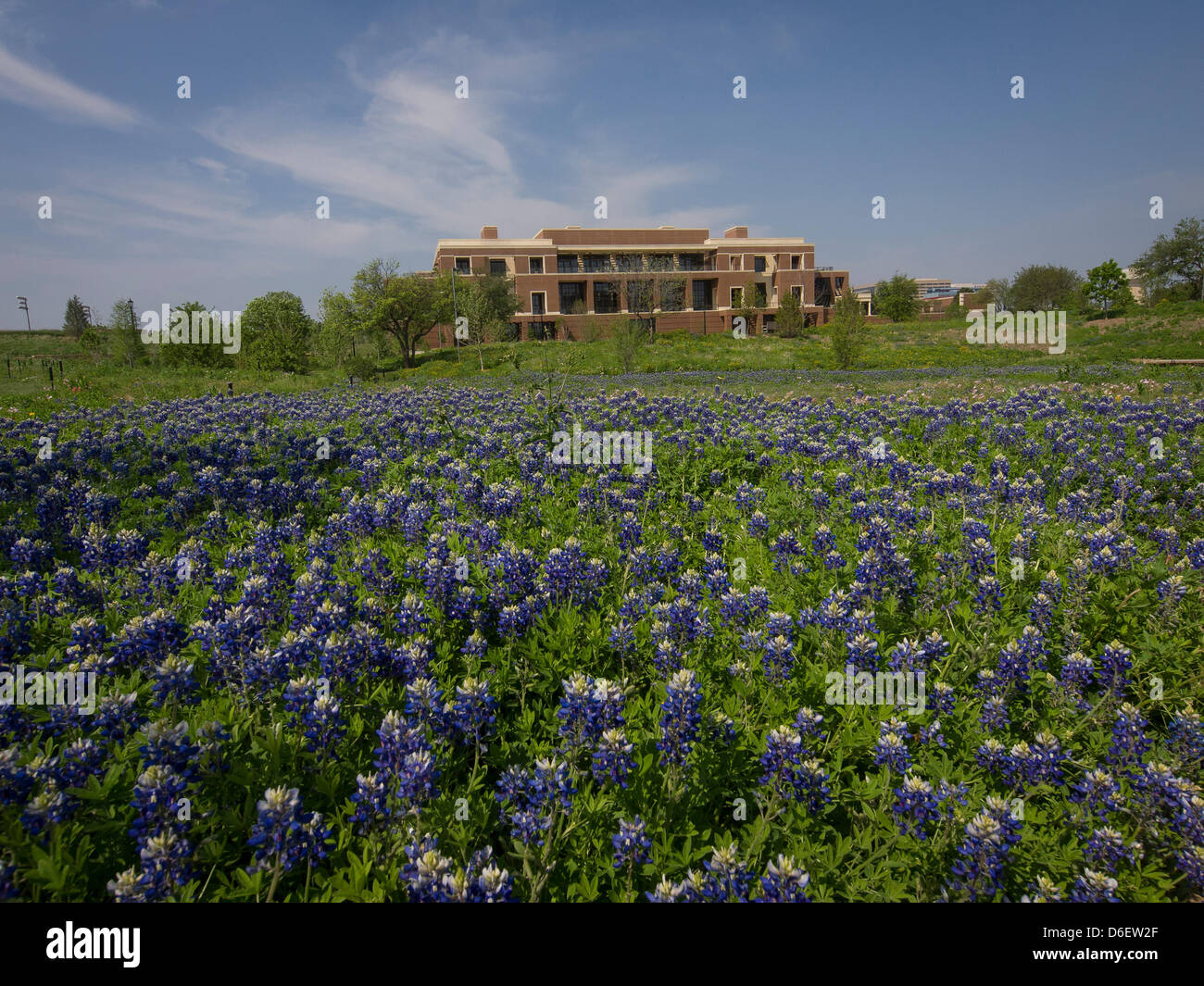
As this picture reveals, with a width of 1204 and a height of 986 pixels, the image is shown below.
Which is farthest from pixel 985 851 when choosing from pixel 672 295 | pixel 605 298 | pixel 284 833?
pixel 605 298

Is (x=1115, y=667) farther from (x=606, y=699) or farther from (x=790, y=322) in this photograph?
(x=790, y=322)

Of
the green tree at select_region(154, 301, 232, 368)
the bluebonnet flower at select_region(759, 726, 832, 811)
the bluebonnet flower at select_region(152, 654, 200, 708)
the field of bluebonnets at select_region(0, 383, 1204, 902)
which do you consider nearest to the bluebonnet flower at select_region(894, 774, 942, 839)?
the field of bluebonnets at select_region(0, 383, 1204, 902)

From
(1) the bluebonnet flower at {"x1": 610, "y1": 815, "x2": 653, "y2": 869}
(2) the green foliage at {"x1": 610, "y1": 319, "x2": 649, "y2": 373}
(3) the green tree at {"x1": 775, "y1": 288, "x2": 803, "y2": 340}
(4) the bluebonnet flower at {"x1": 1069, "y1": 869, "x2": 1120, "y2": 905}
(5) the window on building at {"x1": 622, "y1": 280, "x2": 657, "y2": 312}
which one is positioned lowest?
(4) the bluebonnet flower at {"x1": 1069, "y1": 869, "x2": 1120, "y2": 905}

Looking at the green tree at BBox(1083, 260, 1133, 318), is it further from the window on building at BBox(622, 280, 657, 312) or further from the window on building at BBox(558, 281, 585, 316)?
the window on building at BBox(558, 281, 585, 316)

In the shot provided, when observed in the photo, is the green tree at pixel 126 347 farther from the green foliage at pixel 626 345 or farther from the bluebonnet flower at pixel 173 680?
the bluebonnet flower at pixel 173 680

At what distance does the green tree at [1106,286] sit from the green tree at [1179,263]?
4.08 meters

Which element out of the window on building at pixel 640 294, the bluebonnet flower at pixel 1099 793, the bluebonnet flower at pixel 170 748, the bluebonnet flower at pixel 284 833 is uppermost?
the window on building at pixel 640 294

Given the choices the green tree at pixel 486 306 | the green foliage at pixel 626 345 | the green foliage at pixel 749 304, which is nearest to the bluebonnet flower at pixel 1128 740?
the green foliage at pixel 626 345

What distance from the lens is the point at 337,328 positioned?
46156mm

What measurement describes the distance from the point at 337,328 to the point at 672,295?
34.6 metres

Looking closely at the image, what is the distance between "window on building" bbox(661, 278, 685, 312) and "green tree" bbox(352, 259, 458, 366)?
2229 centimetres

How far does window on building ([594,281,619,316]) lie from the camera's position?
72125 mm

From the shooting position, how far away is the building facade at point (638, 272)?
225 ft

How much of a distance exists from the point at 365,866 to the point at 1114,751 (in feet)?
11.9
